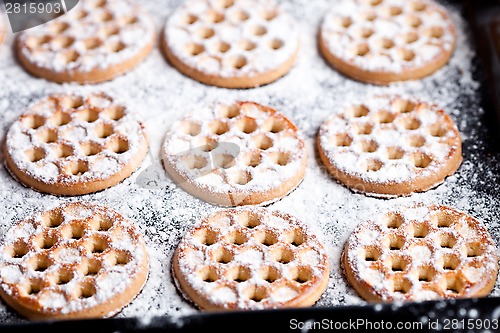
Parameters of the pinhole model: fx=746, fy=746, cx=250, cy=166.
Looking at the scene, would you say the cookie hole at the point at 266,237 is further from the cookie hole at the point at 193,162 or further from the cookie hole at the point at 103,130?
the cookie hole at the point at 103,130

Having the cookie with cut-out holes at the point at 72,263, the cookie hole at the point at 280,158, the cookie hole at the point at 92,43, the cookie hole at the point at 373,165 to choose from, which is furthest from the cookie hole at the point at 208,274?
the cookie hole at the point at 92,43

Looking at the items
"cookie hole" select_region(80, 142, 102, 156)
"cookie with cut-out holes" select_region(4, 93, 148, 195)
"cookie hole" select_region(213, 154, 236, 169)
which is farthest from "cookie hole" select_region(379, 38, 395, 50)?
"cookie hole" select_region(80, 142, 102, 156)

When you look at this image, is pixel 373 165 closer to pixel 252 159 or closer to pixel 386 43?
pixel 252 159

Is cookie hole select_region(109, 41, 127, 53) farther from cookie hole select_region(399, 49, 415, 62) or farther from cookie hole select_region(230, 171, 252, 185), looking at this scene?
cookie hole select_region(399, 49, 415, 62)

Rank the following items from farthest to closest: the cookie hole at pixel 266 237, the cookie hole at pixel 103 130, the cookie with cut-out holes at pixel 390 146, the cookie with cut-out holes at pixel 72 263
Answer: the cookie hole at pixel 103 130 → the cookie with cut-out holes at pixel 390 146 → the cookie hole at pixel 266 237 → the cookie with cut-out holes at pixel 72 263

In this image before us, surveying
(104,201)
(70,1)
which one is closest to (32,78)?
(70,1)

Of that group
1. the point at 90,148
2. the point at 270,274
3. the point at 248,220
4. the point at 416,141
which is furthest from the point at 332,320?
the point at 90,148
